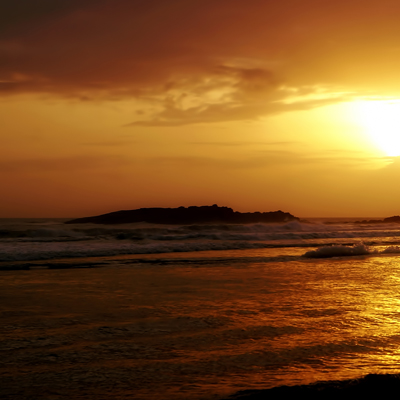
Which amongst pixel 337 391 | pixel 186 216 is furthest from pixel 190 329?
pixel 186 216

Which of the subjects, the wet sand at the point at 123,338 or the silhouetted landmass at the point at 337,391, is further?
the wet sand at the point at 123,338

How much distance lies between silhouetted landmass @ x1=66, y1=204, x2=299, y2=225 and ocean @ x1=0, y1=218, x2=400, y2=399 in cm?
4140

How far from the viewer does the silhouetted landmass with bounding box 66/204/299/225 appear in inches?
2226

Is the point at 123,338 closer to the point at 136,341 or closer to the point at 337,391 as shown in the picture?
the point at 136,341

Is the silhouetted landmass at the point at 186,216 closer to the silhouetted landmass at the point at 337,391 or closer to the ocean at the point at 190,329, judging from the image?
the ocean at the point at 190,329

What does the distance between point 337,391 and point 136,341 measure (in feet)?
9.88

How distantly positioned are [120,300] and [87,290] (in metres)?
1.73

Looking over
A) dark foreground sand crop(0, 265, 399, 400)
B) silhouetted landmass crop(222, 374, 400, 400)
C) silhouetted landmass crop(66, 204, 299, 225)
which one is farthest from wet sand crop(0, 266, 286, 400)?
silhouetted landmass crop(66, 204, 299, 225)

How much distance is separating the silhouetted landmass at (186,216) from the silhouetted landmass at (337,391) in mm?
50363

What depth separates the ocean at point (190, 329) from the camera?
4953mm

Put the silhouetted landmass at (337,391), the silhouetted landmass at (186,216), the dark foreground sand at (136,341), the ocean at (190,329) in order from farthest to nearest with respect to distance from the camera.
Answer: the silhouetted landmass at (186,216) → the ocean at (190,329) → the dark foreground sand at (136,341) → the silhouetted landmass at (337,391)

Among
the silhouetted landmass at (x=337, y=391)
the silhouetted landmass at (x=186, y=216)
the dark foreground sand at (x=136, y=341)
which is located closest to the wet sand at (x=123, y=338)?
the dark foreground sand at (x=136, y=341)

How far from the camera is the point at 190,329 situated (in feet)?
23.4

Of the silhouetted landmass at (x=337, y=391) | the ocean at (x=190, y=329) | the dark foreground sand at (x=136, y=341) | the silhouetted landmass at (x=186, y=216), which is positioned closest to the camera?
the silhouetted landmass at (x=337, y=391)
